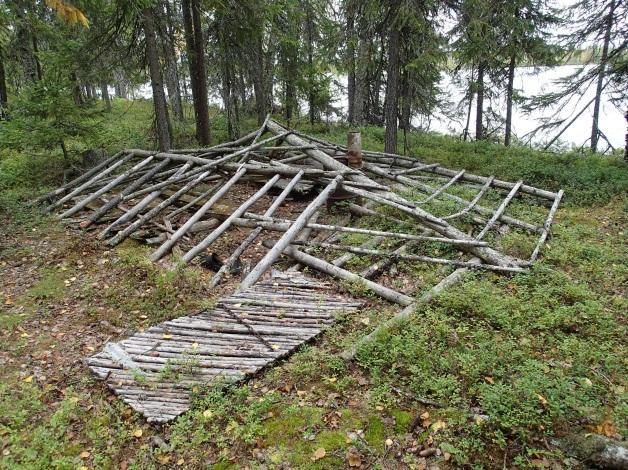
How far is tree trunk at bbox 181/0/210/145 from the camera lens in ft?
42.8

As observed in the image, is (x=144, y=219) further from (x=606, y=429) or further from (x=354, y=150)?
(x=606, y=429)

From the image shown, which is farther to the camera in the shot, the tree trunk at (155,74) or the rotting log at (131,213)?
the tree trunk at (155,74)

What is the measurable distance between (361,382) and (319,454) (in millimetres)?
1028

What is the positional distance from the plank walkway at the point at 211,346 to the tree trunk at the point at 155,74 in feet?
24.6

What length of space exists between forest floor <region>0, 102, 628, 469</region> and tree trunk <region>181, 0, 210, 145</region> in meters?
8.35

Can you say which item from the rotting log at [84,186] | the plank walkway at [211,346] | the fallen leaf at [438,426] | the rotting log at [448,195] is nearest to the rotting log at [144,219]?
the rotting log at [84,186]

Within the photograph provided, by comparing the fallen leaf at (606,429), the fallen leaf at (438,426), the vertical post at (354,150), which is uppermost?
the vertical post at (354,150)

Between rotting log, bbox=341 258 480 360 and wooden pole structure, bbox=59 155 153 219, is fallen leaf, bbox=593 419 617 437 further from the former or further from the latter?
wooden pole structure, bbox=59 155 153 219

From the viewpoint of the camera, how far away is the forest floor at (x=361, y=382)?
3656 millimetres

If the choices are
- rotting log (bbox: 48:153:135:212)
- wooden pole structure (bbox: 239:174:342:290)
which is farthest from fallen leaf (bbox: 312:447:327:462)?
rotting log (bbox: 48:153:135:212)

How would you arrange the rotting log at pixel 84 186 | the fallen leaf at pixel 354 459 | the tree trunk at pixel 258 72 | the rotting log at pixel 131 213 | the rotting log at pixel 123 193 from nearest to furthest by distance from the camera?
the fallen leaf at pixel 354 459, the rotting log at pixel 131 213, the rotting log at pixel 123 193, the rotting log at pixel 84 186, the tree trunk at pixel 258 72

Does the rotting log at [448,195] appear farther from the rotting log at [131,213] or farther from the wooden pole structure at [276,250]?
the rotting log at [131,213]

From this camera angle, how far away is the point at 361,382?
4453 mm

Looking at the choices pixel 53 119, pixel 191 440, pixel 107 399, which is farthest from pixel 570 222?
pixel 53 119
